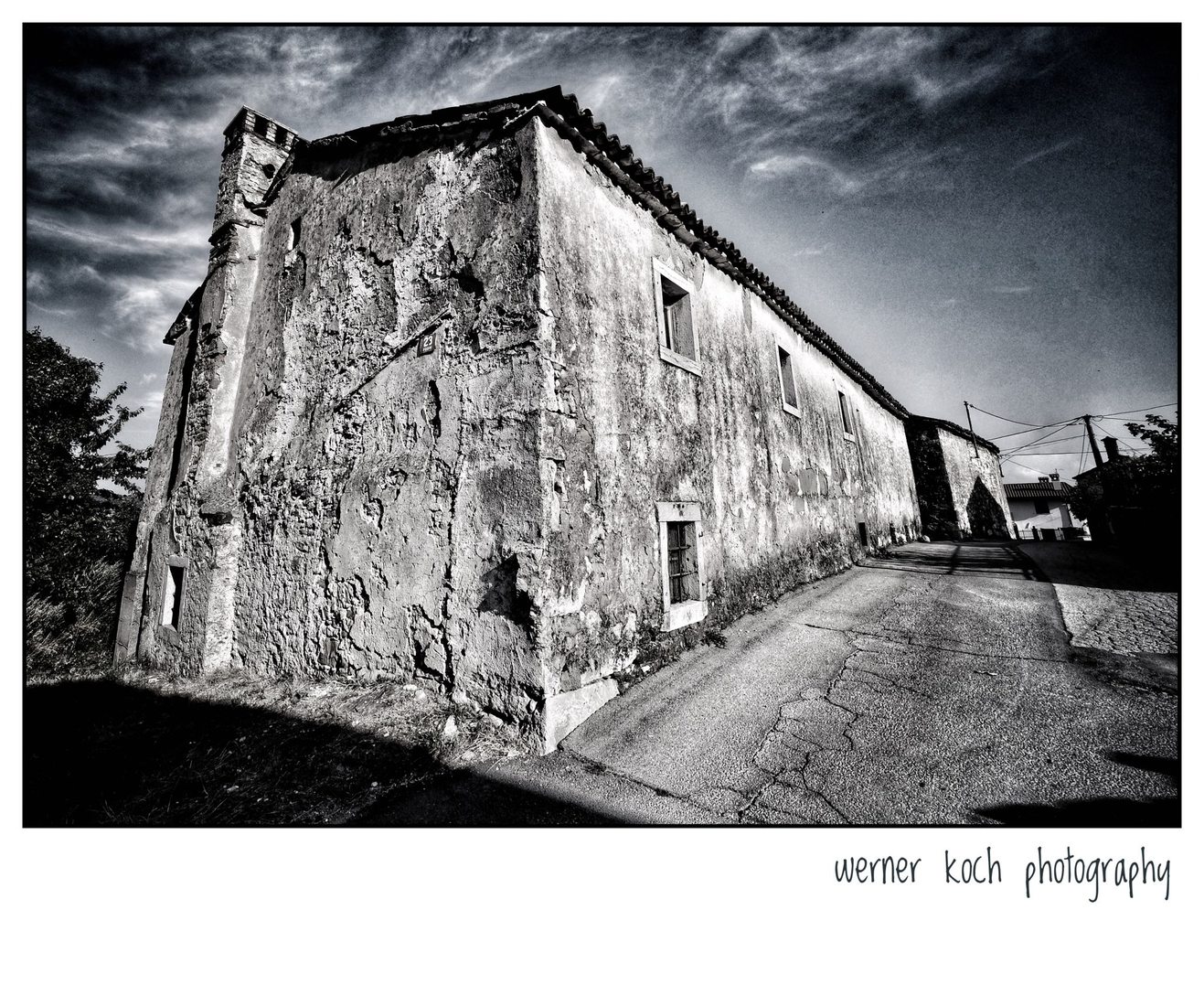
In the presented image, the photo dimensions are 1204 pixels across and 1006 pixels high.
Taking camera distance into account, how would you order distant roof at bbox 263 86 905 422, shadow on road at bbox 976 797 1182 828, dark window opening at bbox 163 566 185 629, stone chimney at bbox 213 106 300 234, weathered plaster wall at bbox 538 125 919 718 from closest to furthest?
shadow on road at bbox 976 797 1182 828 < weathered plaster wall at bbox 538 125 919 718 < distant roof at bbox 263 86 905 422 < dark window opening at bbox 163 566 185 629 < stone chimney at bbox 213 106 300 234

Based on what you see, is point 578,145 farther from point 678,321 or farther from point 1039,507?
point 1039,507

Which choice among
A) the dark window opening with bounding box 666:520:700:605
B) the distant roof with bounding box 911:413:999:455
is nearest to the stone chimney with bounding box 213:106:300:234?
the dark window opening with bounding box 666:520:700:605

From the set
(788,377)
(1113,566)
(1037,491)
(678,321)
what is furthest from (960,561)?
(1037,491)

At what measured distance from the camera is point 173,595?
6.15 meters

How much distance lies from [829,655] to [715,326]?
4383mm

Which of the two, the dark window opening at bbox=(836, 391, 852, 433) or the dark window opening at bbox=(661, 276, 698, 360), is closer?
the dark window opening at bbox=(661, 276, 698, 360)

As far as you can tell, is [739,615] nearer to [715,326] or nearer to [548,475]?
[548,475]

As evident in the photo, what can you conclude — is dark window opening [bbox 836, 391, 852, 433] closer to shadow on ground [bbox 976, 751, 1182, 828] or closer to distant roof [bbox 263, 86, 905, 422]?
distant roof [bbox 263, 86, 905, 422]

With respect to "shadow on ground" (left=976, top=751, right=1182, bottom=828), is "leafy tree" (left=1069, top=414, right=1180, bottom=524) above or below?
above

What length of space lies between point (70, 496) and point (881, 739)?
1276 centimetres

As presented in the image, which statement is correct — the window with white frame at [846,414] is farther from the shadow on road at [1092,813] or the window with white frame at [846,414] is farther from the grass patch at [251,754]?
the grass patch at [251,754]

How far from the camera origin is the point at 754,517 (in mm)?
6664

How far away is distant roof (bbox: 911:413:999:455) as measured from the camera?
750 inches

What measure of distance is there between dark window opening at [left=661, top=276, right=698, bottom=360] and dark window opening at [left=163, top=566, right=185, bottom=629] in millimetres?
6751
